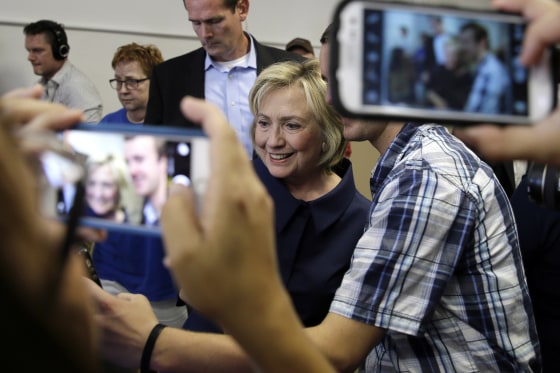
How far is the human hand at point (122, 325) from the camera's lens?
107 centimetres

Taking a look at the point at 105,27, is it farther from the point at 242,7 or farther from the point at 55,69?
the point at 242,7

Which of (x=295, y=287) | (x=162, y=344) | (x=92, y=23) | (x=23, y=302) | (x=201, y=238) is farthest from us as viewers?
(x=92, y=23)

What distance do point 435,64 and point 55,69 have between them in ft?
10.5

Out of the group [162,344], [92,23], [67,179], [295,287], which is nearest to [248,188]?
[67,179]

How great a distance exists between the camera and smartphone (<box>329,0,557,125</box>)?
0.65 meters

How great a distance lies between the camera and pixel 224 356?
1.12m

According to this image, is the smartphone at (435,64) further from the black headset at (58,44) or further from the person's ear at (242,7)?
the black headset at (58,44)

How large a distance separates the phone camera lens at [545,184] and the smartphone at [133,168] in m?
0.67

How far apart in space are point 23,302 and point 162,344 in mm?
805

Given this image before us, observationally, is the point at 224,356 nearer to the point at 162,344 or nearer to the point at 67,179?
the point at 162,344

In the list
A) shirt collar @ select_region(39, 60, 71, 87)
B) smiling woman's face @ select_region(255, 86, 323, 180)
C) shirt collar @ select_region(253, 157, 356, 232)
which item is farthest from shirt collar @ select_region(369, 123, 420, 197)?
shirt collar @ select_region(39, 60, 71, 87)

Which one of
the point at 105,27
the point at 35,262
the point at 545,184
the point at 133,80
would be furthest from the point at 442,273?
the point at 105,27

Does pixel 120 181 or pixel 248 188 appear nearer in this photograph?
pixel 248 188

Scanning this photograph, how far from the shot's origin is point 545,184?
3.59 ft
